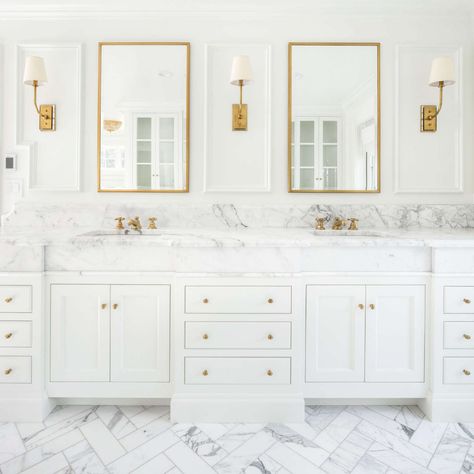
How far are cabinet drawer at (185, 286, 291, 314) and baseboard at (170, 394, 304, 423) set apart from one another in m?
0.42

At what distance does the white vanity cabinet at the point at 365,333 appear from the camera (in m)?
1.95

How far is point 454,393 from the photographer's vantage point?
6.38 ft

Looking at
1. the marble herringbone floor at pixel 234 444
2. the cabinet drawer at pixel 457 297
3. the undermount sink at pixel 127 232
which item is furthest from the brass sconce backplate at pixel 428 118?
the undermount sink at pixel 127 232

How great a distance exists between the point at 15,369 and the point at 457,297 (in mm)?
2189

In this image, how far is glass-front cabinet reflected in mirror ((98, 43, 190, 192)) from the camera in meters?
2.52

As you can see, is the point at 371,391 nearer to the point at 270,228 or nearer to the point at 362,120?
the point at 270,228

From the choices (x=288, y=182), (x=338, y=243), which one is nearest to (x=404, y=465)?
(x=338, y=243)

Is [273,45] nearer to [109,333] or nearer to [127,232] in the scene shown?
[127,232]

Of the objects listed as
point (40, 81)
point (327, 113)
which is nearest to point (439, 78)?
point (327, 113)

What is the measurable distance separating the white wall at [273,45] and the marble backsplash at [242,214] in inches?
2.6

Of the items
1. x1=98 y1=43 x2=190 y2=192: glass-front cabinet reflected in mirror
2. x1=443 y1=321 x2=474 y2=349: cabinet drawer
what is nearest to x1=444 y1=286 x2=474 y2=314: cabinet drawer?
x1=443 y1=321 x2=474 y2=349: cabinet drawer

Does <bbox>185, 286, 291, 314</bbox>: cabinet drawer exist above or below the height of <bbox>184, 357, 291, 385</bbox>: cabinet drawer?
above

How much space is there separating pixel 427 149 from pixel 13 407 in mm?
2782

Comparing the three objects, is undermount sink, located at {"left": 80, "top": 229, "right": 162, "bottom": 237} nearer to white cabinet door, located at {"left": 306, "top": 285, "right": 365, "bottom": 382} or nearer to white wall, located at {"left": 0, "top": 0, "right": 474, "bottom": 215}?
white wall, located at {"left": 0, "top": 0, "right": 474, "bottom": 215}
